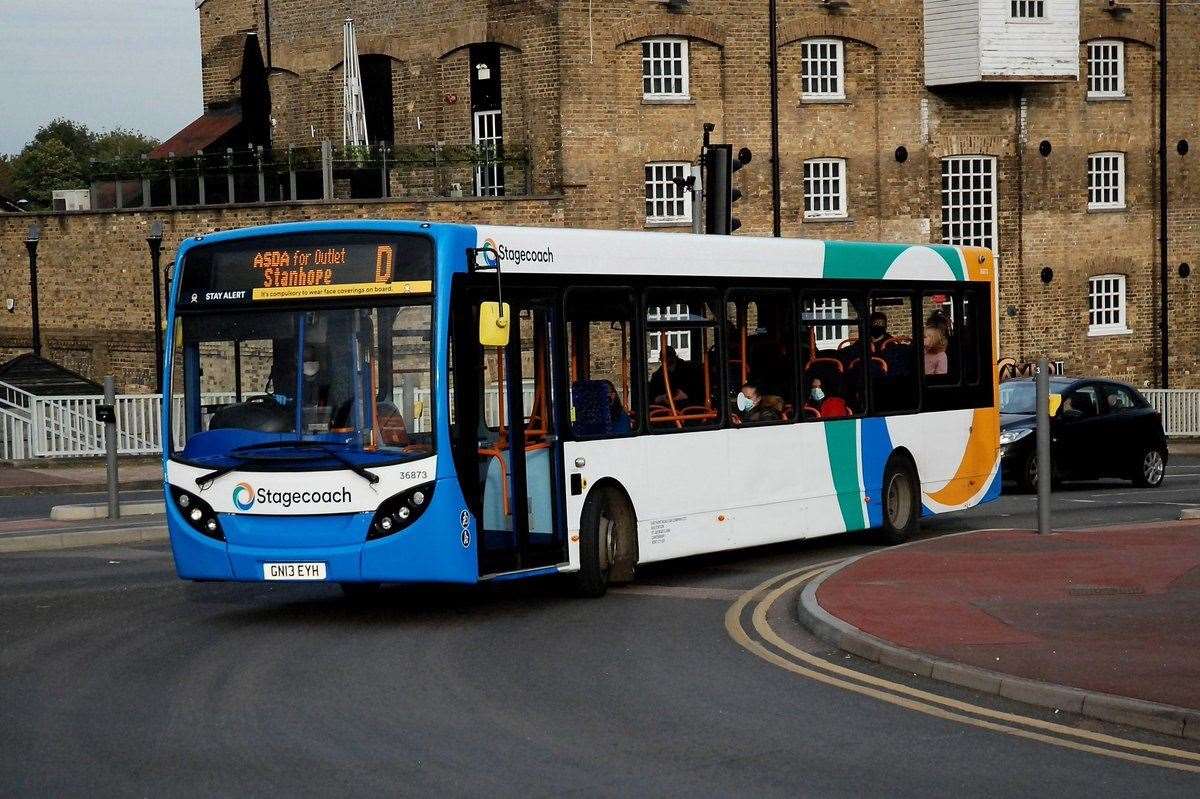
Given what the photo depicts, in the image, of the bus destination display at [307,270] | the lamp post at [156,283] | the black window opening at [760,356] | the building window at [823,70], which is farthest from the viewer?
the building window at [823,70]

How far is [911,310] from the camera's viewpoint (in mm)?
19625

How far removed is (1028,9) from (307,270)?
127 ft

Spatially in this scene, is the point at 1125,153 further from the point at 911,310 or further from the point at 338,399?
the point at 338,399

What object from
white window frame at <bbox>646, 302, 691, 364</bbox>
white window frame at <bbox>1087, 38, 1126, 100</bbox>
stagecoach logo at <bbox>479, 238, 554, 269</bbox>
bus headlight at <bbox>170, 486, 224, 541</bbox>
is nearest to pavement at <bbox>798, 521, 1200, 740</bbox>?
white window frame at <bbox>646, 302, 691, 364</bbox>

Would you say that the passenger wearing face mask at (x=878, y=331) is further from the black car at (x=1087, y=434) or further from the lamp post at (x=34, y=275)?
the lamp post at (x=34, y=275)

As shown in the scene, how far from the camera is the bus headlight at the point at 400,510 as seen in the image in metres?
13.0

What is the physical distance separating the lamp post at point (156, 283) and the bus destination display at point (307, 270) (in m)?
26.0

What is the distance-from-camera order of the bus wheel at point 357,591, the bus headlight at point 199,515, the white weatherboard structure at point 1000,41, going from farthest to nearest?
1. the white weatherboard structure at point 1000,41
2. the bus wheel at point 357,591
3. the bus headlight at point 199,515

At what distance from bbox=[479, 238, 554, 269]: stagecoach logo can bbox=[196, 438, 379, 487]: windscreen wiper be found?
5.80 feet

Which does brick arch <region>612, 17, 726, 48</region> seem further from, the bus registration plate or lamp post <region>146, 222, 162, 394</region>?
the bus registration plate

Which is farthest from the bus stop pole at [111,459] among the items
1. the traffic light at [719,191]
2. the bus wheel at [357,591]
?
the traffic light at [719,191]

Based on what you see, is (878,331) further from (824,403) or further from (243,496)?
(243,496)

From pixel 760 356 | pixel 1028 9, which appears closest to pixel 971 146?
pixel 1028 9

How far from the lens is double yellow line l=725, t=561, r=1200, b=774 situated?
342 inches
